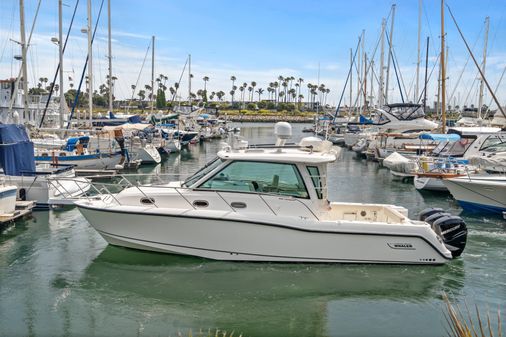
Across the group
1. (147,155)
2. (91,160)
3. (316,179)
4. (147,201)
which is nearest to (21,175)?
(147,201)

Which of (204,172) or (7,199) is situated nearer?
(204,172)

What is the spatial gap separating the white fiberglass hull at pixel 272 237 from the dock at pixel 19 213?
4.36 metres

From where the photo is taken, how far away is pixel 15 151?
15.4 meters

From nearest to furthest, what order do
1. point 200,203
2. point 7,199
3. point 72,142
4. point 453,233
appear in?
point 200,203, point 453,233, point 7,199, point 72,142

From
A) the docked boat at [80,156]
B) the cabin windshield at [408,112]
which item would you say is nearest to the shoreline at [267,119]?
the cabin windshield at [408,112]

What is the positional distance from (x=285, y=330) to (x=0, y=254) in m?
7.21

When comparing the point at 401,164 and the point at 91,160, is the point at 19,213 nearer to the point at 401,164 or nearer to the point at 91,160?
the point at 91,160

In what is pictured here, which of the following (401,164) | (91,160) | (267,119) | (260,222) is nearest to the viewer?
(260,222)

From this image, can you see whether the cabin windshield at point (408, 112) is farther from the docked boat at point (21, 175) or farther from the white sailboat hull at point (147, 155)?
the docked boat at point (21, 175)

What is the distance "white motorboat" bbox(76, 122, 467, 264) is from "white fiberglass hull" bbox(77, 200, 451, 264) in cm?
2

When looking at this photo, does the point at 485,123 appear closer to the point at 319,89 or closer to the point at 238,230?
the point at 238,230

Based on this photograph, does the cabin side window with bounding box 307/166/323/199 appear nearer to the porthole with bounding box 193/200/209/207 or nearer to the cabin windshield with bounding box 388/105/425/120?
the porthole with bounding box 193/200/209/207

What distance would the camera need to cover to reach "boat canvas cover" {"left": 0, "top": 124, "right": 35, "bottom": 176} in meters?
14.8

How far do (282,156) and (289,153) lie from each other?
17.3 inches
